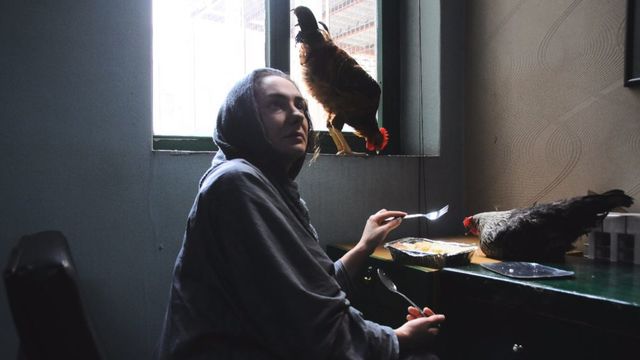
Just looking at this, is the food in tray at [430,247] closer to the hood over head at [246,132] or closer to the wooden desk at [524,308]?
the wooden desk at [524,308]

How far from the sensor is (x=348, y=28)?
200 cm

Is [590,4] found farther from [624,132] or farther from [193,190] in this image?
[193,190]

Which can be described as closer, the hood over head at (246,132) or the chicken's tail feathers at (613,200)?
the hood over head at (246,132)

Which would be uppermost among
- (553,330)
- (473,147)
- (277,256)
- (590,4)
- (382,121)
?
(590,4)

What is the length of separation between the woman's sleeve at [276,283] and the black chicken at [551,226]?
568mm

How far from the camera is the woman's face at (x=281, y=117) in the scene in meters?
1.04

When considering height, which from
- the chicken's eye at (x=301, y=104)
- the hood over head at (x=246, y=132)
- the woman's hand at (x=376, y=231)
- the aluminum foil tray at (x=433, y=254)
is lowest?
the aluminum foil tray at (x=433, y=254)

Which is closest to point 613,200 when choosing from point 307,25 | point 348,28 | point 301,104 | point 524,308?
point 524,308

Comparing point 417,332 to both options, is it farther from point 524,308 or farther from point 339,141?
point 339,141

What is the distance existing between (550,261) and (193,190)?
110cm

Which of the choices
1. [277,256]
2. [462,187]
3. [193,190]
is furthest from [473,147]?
[277,256]

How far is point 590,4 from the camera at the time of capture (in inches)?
61.1

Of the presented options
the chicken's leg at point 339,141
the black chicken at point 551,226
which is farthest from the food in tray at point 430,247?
the chicken's leg at point 339,141

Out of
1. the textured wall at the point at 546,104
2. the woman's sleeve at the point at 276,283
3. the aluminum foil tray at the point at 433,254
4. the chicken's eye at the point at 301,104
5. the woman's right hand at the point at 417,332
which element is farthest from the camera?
the textured wall at the point at 546,104
